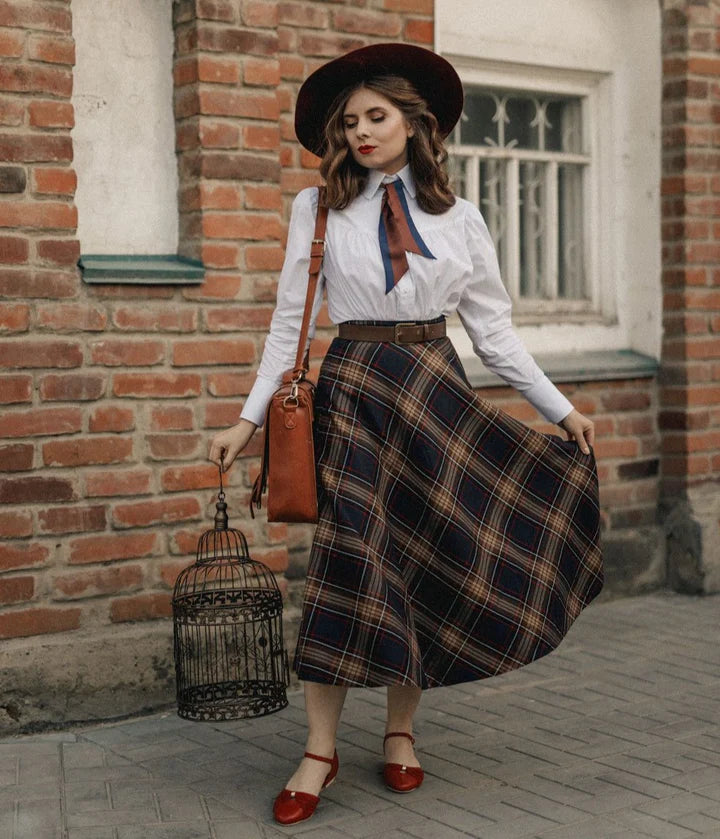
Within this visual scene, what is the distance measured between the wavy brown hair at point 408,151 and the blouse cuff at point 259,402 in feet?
1.72

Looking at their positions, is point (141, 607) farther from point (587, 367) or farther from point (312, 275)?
point (587, 367)

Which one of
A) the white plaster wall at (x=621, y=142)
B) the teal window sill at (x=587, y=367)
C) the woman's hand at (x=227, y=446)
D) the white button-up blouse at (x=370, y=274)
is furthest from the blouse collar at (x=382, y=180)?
the white plaster wall at (x=621, y=142)

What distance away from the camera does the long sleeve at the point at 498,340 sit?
3904 millimetres

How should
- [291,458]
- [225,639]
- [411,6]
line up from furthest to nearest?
Result: [411,6] → [225,639] → [291,458]

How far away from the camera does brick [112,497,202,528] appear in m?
4.60

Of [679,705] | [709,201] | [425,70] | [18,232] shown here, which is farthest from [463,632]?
[709,201]

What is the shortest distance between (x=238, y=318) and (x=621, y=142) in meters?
2.52

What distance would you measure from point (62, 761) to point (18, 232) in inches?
65.6

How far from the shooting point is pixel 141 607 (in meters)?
4.65

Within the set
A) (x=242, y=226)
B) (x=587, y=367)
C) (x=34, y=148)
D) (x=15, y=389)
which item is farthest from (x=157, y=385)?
(x=587, y=367)

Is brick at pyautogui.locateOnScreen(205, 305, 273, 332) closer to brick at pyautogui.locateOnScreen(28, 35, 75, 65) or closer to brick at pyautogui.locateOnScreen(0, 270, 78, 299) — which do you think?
brick at pyautogui.locateOnScreen(0, 270, 78, 299)

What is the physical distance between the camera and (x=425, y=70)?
12.3 ft

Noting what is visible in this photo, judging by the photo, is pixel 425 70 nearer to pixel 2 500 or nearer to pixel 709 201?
pixel 2 500

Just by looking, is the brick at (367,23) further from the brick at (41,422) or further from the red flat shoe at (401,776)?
the red flat shoe at (401,776)
